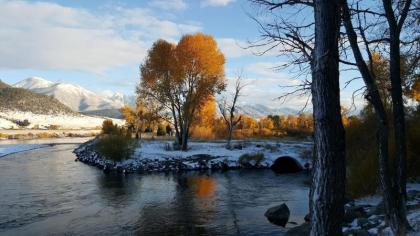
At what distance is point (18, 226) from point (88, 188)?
9.66 metres

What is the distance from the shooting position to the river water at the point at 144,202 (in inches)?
642

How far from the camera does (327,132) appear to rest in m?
5.99

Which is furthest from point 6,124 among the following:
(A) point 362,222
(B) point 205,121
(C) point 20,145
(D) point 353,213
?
(A) point 362,222

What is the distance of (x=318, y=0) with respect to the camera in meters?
6.09

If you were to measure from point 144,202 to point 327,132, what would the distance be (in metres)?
16.8

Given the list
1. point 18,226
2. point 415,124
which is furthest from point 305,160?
point 18,226

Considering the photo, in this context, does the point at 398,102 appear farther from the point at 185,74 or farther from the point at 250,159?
the point at 185,74

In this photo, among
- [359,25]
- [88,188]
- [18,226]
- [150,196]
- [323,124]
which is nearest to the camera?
[323,124]

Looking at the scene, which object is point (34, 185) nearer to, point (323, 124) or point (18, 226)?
point (18, 226)

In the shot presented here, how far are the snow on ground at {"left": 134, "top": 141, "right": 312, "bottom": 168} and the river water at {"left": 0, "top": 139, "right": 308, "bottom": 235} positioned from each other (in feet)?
18.4

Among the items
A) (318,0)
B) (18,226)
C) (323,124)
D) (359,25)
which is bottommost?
(18,226)

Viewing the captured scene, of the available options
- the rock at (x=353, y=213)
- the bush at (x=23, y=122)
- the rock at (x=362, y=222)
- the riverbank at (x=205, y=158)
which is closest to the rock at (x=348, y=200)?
the rock at (x=353, y=213)

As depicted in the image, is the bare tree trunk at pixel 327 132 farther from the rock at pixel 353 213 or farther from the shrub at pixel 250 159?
the shrub at pixel 250 159

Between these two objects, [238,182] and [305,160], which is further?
[305,160]
